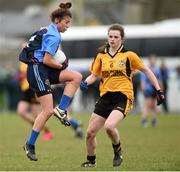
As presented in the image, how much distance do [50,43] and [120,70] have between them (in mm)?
1079

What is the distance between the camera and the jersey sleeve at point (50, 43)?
11.9 meters

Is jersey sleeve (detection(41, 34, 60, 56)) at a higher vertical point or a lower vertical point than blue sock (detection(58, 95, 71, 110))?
higher

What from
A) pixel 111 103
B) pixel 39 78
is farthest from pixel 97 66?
pixel 39 78

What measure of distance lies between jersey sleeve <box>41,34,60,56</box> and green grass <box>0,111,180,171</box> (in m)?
1.68

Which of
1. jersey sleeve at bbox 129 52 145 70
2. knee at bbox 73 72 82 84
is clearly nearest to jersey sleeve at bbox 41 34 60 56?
knee at bbox 73 72 82 84

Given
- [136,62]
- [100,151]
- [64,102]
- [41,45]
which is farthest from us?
[100,151]

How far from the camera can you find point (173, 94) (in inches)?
1437

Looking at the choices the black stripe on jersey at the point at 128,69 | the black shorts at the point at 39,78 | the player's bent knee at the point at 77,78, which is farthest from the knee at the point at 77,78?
the black stripe on jersey at the point at 128,69

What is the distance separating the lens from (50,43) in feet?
38.9

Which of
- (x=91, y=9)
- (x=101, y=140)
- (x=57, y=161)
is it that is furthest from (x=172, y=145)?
(x=91, y=9)

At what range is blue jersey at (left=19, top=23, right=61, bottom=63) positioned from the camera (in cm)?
1186

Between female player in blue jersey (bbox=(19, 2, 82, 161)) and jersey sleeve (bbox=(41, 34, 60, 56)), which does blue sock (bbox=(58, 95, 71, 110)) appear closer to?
female player in blue jersey (bbox=(19, 2, 82, 161))

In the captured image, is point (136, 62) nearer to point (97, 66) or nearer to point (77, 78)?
point (97, 66)

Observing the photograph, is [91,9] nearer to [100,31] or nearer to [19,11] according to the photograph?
[100,31]
